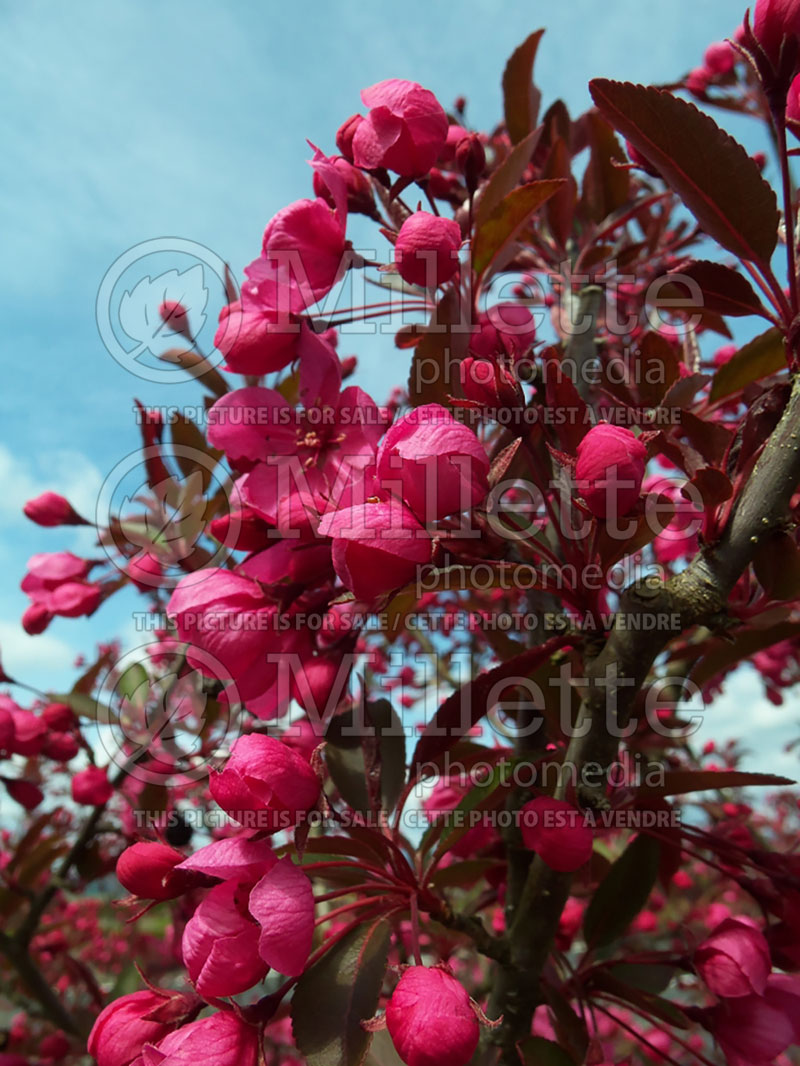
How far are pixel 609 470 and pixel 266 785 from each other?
0.52m

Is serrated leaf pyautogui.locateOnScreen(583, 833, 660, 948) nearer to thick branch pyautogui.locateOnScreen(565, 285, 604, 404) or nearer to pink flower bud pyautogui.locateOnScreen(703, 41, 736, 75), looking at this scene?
thick branch pyautogui.locateOnScreen(565, 285, 604, 404)

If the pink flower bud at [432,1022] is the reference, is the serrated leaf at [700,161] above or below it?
above

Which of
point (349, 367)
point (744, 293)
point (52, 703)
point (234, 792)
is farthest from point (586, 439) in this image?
point (52, 703)

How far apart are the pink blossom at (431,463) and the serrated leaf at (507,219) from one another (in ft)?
1.62

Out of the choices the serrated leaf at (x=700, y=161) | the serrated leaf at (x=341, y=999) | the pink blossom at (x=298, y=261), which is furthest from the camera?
the pink blossom at (x=298, y=261)

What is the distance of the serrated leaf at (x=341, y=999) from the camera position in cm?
91

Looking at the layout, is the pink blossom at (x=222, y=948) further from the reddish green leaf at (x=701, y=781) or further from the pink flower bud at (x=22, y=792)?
the pink flower bud at (x=22, y=792)

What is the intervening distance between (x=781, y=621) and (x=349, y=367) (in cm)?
105

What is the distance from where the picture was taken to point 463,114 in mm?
2613

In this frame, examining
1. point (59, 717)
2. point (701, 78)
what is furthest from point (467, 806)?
point (701, 78)

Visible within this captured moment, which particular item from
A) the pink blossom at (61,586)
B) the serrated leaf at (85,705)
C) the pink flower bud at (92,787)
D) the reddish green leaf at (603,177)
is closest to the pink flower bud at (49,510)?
the pink blossom at (61,586)

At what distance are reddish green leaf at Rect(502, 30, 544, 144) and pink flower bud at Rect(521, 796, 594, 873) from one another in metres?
1.51

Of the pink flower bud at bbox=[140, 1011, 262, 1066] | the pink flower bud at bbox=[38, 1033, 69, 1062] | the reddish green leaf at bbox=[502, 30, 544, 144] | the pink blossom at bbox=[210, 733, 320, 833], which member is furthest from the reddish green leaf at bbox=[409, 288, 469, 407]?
the pink flower bud at bbox=[38, 1033, 69, 1062]

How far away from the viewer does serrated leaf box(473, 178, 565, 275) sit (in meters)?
1.22
